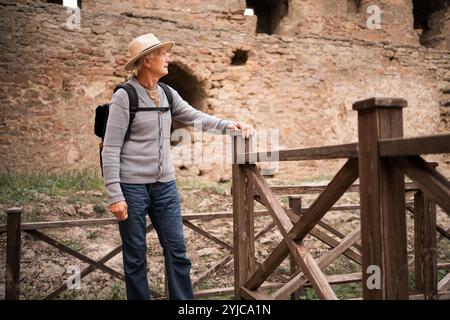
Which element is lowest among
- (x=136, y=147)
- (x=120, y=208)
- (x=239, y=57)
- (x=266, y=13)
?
(x=120, y=208)

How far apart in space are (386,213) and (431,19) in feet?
45.6

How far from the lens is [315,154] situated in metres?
1.95

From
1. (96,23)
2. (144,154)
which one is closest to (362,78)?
(96,23)

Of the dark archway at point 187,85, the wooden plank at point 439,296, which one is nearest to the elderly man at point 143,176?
the wooden plank at point 439,296

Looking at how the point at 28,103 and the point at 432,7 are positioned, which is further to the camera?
the point at 432,7

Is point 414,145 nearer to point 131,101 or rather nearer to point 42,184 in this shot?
point 131,101

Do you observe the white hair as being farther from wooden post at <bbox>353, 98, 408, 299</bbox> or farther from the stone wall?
the stone wall

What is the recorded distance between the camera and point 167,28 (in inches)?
315

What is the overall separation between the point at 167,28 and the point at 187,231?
14.7 feet

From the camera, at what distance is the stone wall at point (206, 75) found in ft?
23.2

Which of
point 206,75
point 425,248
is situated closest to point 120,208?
point 425,248

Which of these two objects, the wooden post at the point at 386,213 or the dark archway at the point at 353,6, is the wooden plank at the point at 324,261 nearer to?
the wooden post at the point at 386,213

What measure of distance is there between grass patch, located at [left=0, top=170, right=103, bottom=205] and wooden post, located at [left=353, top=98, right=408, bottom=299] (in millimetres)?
5241
